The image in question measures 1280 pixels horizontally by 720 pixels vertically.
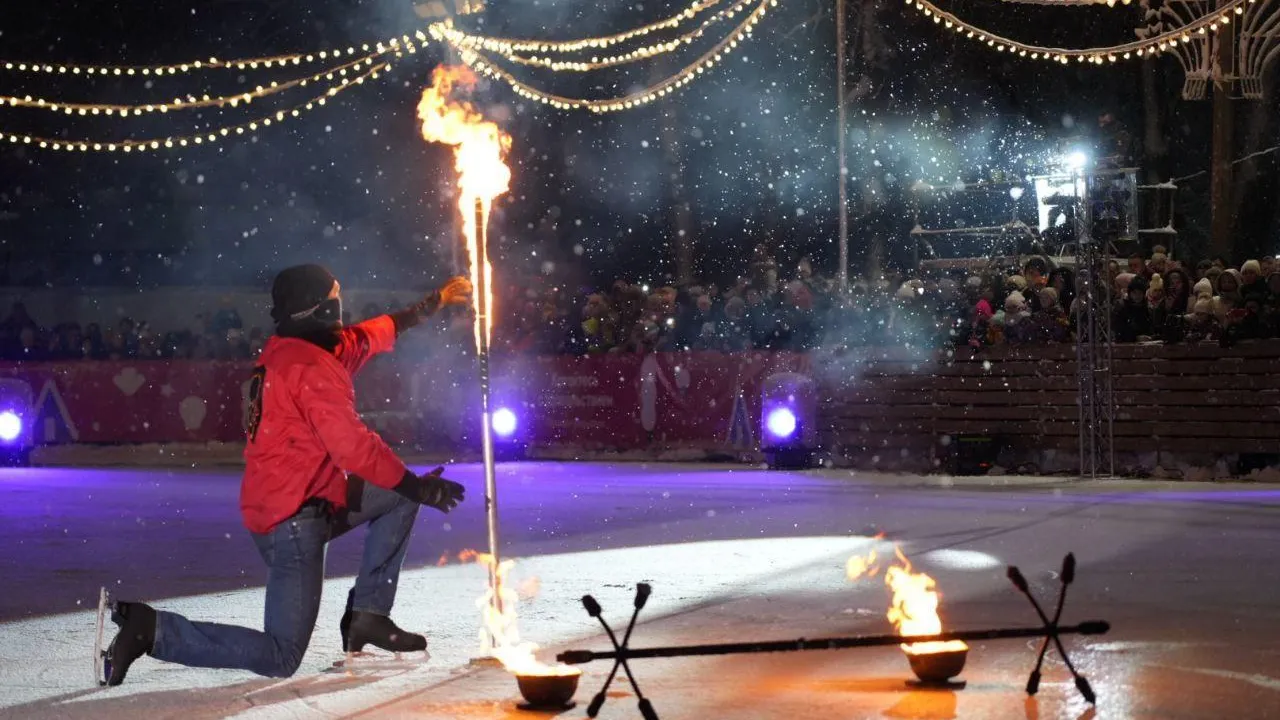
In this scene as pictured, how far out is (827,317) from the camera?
70.7 ft

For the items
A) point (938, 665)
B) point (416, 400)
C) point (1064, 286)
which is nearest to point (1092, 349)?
point (1064, 286)

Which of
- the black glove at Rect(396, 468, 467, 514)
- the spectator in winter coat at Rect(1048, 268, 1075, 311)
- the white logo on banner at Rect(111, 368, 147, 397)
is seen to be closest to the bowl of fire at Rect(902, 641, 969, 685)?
the black glove at Rect(396, 468, 467, 514)

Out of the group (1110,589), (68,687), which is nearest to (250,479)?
(68,687)

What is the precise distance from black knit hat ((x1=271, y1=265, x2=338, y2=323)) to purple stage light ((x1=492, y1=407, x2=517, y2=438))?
16.8 m

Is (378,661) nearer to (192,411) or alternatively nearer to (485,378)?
(485,378)

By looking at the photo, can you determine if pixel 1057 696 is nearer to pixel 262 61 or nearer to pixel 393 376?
pixel 262 61

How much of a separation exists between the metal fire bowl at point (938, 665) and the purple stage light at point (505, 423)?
1719 centimetres

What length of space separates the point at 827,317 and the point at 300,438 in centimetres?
1584

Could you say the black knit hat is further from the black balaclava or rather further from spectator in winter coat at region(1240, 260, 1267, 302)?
spectator in winter coat at region(1240, 260, 1267, 302)

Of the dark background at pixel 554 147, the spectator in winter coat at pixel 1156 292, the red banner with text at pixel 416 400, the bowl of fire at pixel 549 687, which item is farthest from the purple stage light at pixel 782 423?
the dark background at pixel 554 147

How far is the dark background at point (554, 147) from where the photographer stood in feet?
112

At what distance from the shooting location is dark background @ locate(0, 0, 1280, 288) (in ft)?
112

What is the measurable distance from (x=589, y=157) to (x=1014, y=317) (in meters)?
19.9

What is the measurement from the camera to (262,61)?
19.2m
